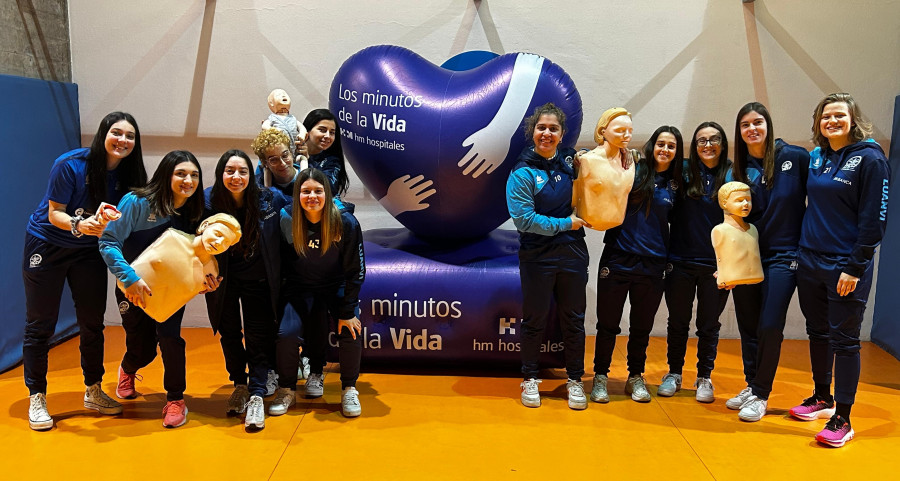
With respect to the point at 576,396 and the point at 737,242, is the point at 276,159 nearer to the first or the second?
the point at 576,396

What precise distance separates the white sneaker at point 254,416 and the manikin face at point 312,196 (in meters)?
0.97

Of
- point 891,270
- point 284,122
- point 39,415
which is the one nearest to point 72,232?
point 39,415

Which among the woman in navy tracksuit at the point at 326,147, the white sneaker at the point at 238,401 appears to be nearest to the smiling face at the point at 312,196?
the woman in navy tracksuit at the point at 326,147

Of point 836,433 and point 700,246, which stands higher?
point 700,246

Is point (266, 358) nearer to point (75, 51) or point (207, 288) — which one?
point (207, 288)

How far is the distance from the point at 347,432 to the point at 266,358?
55 centimetres

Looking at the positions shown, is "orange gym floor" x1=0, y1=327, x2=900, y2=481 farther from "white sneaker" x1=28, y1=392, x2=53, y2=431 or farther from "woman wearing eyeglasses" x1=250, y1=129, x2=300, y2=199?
"woman wearing eyeglasses" x1=250, y1=129, x2=300, y2=199

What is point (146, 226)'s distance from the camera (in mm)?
3184

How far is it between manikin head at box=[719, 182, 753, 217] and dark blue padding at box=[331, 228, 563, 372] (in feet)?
3.97

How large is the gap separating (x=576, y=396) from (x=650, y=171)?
4.08ft

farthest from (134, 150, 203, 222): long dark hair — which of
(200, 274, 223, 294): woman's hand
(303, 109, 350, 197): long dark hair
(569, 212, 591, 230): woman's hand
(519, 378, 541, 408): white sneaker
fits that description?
(519, 378, 541, 408): white sneaker

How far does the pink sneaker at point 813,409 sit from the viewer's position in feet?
11.8

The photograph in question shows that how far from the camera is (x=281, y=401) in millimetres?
3578

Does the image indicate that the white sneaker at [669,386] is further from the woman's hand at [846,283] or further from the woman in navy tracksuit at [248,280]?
the woman in navy tracksuit at [248,280]
